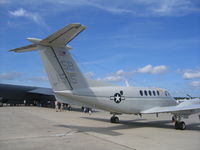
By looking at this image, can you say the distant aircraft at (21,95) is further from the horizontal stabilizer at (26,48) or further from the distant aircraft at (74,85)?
the horizontal stabilizer at (26,48)

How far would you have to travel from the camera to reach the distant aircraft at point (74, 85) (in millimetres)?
10703

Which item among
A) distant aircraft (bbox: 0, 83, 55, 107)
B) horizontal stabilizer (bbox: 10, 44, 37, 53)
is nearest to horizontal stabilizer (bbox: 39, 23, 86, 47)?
horizontal stabilizer (bbox: 10, 44, 37, 53)

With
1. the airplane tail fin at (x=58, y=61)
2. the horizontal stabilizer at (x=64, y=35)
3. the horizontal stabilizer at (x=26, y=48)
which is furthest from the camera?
the horizontal stabilizer at (x=26, y=48)

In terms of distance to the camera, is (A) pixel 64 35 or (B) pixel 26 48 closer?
(A) pixel 64 35

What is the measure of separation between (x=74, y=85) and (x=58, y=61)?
1.53 meters

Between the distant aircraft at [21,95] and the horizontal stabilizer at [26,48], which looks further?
the distant aircraft at [21,95]

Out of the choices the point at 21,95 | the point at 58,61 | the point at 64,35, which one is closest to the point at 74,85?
the point at 58,61

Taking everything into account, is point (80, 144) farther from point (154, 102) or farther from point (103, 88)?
point (154, 102)

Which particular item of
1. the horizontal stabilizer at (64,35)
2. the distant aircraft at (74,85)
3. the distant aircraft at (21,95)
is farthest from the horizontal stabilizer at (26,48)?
the distant aircraft at (21,95)

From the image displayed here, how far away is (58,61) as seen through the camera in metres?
11.2

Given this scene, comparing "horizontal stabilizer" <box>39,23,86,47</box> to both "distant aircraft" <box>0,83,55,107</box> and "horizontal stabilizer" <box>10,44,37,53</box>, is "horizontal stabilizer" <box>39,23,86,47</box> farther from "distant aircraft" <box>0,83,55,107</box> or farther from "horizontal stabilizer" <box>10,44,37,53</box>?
"distant aircraft" <box>0,83,55,107</box>

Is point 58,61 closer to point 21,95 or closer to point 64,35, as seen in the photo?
point 64,35

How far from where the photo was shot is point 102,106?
504 inches

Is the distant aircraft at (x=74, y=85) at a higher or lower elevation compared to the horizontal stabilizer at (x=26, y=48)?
lower
